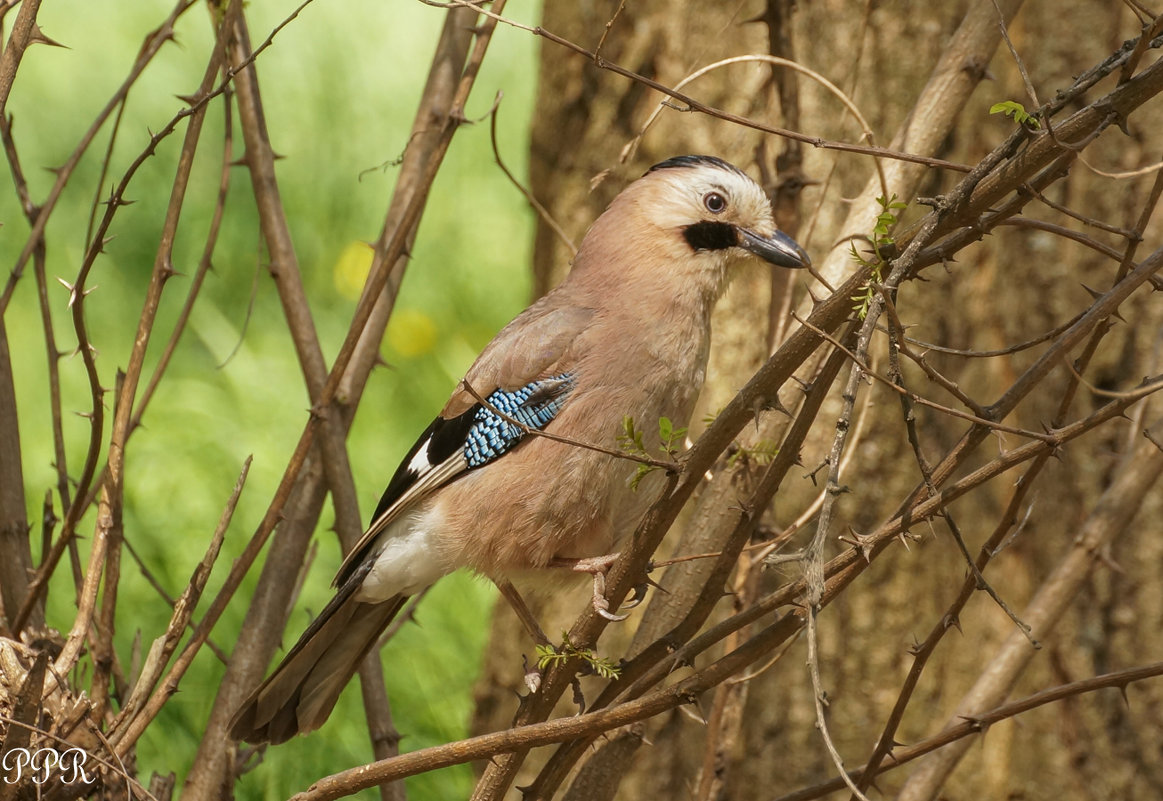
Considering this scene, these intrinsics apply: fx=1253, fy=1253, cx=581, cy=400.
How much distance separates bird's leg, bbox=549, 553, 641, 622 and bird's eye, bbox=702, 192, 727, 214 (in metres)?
0.87

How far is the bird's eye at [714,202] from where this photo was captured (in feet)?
9.91

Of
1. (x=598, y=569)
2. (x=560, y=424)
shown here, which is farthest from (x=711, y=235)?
(x=598, y=569)

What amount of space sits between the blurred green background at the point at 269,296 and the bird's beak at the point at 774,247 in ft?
5.62

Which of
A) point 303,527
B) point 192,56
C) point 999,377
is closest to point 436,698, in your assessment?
point 303,527

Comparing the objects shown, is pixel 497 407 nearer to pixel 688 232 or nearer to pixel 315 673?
pixel 688 232

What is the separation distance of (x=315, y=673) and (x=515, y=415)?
2.49ft

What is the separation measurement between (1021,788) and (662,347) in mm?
2003

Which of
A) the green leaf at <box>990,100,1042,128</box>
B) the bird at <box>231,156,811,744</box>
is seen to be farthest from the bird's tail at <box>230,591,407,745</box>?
the green leaf at <box>990,100,1042,128</box>

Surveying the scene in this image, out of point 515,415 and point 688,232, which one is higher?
point 688,232

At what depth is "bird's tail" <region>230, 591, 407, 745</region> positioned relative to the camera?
278 centimetres

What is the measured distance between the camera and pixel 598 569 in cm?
271

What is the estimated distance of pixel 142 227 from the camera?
715 cm

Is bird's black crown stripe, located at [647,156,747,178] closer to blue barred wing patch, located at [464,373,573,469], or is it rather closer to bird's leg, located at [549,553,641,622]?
blue barred wing patch, located at [464,373,573,469]

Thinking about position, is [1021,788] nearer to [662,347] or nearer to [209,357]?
[662,347]
